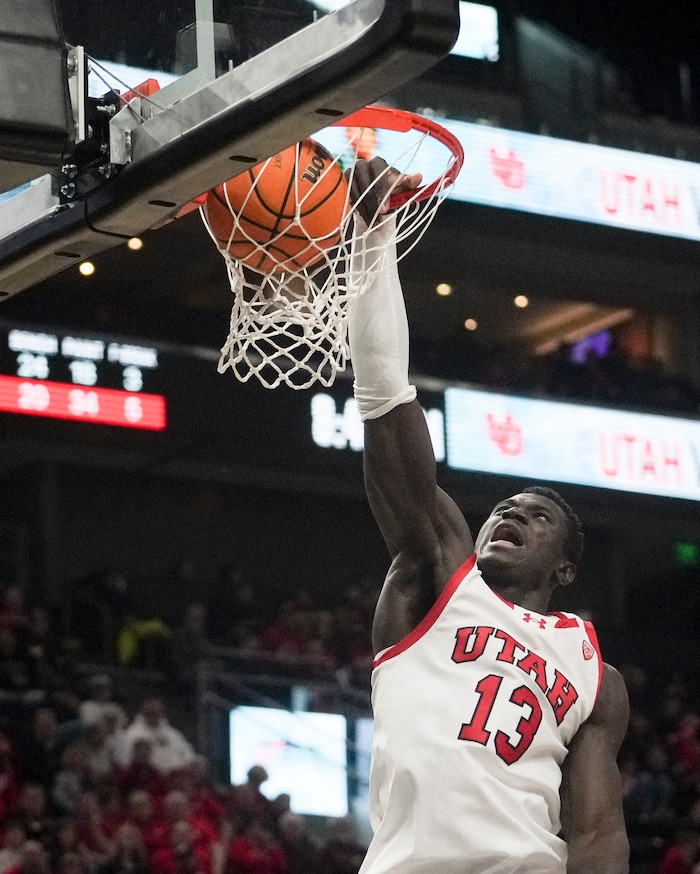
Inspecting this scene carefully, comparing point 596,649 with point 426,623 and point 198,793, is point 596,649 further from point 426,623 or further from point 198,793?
point 198,793

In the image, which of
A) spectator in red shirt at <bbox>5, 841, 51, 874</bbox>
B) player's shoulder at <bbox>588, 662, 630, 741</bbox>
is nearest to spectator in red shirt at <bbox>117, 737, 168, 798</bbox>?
spectator in red shirt at <bbox>5, 841, 51, 874</bbox>

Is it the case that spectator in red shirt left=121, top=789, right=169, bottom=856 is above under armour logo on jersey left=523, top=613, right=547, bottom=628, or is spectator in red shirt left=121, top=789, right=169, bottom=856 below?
below

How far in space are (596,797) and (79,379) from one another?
852 centimetres

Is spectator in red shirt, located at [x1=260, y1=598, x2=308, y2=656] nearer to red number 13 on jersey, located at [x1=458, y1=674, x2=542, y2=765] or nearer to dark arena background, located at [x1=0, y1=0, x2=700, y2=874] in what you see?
dark arena background, located at [x1=0, y1=0, x2=700, y2=874]

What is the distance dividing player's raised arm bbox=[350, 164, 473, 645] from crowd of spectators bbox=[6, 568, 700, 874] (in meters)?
5.03

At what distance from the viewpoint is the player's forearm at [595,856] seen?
346cm

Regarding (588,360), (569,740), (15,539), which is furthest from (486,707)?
(588,360)

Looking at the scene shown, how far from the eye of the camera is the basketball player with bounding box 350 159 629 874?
3301mm

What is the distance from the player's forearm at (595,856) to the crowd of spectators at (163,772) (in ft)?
16.5

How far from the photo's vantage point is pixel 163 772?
9.51 m

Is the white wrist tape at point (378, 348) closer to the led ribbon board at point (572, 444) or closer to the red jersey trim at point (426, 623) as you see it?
the red jersey trim at point (426, 623)

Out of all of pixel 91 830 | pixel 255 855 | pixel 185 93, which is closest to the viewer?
pixel 185 93

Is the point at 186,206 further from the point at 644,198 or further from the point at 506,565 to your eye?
the point at 644,198

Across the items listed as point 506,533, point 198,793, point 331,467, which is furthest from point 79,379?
point 506,533
